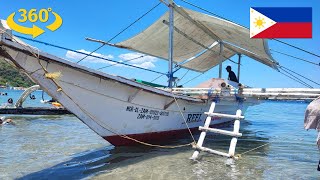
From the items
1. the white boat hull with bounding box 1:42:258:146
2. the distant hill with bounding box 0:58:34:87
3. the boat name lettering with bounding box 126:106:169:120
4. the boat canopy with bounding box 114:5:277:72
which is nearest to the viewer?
the white boat hull with bounding box 1:42:258:146

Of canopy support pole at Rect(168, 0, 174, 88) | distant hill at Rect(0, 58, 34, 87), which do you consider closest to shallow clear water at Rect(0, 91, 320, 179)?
canopy support pole at Rect(168, 0, 174, 88)

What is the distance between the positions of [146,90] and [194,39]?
7.06 metres

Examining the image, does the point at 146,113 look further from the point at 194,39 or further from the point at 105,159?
the point at 194,39

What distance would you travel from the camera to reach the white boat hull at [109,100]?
24.7ft

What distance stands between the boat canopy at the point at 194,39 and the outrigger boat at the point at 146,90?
39mm

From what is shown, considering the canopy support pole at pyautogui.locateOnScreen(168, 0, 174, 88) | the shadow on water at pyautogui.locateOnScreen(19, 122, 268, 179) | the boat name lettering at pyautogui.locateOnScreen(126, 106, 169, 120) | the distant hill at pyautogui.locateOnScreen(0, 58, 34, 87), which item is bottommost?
the shadow on water at pyautogui.locateOnScreen(19, 122, 268, 179)

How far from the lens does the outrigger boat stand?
7594 mm

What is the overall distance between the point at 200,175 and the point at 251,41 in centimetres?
739

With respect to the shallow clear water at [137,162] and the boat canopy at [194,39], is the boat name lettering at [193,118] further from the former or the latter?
the boat canopy at [194,39]

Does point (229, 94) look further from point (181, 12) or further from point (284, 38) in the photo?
point (181, 12)

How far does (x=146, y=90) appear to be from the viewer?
9.38m

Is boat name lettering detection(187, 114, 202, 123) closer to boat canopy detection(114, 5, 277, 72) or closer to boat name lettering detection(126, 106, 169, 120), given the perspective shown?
boat name lettering detection(126, 106, 169, 120)

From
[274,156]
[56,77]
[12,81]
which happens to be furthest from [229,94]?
[12,81]

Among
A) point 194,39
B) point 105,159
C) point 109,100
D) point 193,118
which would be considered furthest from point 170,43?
point 105,159
